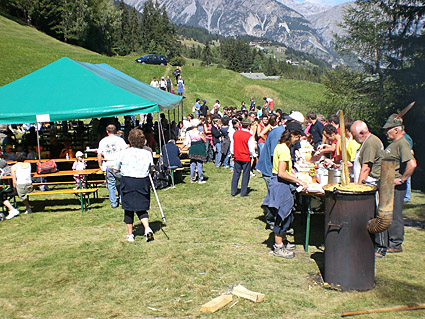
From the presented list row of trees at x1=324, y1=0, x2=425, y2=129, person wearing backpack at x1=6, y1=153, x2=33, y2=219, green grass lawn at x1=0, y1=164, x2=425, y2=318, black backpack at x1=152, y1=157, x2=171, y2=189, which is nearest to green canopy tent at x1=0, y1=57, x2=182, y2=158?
black backpack at x1=152, y1=157, x2=171, y2=189

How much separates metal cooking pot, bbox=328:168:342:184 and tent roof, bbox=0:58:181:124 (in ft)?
19.0

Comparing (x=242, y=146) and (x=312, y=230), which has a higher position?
(x=242, y=146)

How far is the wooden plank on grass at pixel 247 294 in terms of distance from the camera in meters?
4.75

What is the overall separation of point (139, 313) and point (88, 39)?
201ft

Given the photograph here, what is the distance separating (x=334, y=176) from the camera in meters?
5.94

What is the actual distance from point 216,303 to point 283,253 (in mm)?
1766

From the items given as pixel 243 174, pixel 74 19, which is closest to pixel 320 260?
pixel 243 174

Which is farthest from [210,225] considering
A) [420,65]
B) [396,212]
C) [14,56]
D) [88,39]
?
[88,39]

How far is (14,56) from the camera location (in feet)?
118

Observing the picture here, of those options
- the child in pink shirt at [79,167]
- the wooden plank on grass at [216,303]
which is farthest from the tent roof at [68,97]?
the wooden plank on grass at [216,303]

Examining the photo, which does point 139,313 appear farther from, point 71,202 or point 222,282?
point 71,202

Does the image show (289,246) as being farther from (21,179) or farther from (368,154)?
(21,179)

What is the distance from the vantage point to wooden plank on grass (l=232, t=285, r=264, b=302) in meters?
4.75

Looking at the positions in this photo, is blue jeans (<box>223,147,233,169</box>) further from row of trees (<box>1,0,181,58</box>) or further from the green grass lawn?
row of trees (<box>1,0,181,58</box>)
